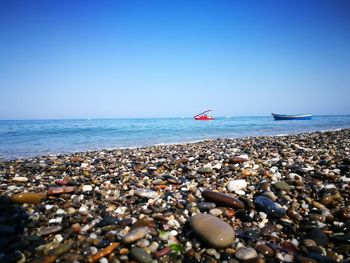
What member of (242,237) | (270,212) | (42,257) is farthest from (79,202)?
(270,212)

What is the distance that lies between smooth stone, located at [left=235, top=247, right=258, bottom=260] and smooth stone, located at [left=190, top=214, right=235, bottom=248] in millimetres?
164

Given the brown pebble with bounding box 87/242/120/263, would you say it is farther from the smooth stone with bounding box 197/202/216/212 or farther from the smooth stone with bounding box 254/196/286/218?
the smooth stone with bounding box 254/196/286/218

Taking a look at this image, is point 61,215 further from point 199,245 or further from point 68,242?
point 199,245

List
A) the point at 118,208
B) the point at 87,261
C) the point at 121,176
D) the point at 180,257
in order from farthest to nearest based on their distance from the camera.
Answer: the point at 121,176 → the point at 118,208 → the point at 180,257 → the point at 87,261

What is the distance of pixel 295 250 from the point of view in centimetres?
282

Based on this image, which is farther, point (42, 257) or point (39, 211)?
point (39, 211)

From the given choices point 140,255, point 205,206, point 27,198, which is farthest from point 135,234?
point 27,198

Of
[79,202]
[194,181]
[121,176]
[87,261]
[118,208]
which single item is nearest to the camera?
[87,261]

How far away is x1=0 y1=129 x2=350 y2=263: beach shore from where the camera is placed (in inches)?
109

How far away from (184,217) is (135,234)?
97 centimetres

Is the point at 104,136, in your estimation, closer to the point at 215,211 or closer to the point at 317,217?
the point at 215,211

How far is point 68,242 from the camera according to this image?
2.97 meters

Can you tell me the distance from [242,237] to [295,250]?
2.15 feet

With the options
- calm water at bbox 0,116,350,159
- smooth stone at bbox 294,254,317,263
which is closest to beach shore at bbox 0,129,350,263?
smooth stone at bbox 294,254,317,263
